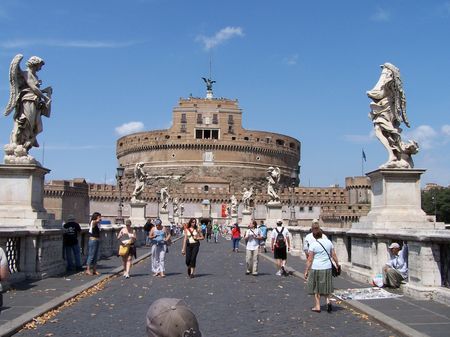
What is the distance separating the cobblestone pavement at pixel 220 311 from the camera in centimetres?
631

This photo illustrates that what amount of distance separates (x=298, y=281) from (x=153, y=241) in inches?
130

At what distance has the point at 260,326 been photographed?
6.57 metres

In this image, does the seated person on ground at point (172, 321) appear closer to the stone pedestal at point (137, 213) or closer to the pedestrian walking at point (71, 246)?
the pedestrian walking at point (71, 246)

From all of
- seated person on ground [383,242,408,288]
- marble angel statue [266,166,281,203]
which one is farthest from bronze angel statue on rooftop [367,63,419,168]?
marble angel statue [266,166,281,203]

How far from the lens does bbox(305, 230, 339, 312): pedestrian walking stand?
7.55 m

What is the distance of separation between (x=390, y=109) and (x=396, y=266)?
3.09 metres

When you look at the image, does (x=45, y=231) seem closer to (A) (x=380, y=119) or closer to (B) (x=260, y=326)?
(B) (x=260, y=326)

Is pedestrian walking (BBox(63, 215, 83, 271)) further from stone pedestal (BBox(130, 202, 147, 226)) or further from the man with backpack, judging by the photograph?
stone pedestal (BBox(130, 202, 147, 226))

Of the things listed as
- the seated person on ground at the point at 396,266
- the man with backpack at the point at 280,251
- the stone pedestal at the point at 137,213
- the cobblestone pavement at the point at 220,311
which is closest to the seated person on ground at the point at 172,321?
the cobblestone pavement at the point at 220,311

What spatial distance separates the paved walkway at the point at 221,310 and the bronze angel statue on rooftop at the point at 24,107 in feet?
7.91

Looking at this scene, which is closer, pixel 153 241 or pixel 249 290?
pixel 249 290

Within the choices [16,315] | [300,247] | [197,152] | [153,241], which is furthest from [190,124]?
[16,315]

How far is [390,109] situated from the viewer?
34.5 feet

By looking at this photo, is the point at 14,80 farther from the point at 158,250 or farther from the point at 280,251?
the point at 280,251
